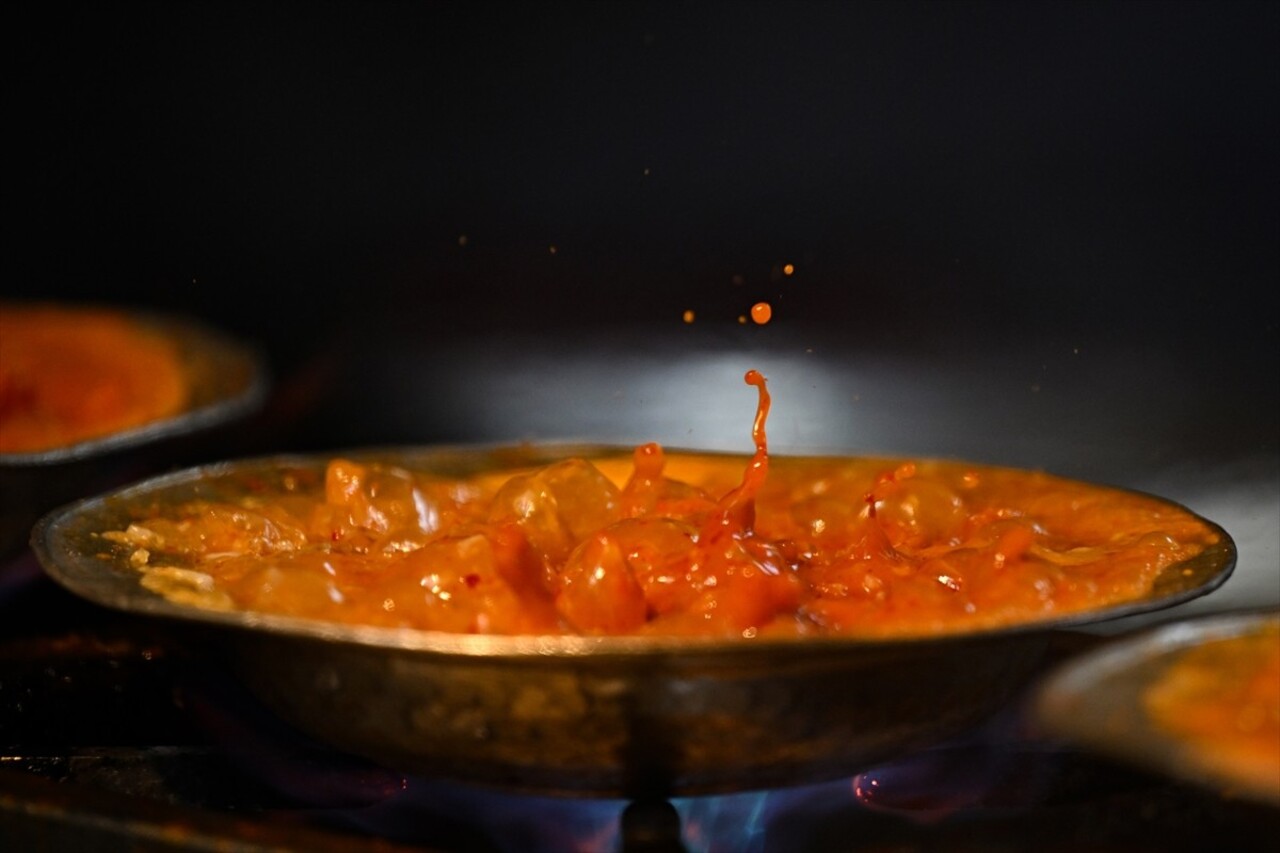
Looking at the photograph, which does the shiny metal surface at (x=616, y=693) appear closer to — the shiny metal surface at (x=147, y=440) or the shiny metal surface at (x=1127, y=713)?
the shiny metal surface at (x=1127, y=713)

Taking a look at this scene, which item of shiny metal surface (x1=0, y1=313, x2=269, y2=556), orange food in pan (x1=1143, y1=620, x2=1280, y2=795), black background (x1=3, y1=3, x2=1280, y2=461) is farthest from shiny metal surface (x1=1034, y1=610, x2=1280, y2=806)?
shiny metal surface (x1=0, y1=313, x2=269, y2=556)

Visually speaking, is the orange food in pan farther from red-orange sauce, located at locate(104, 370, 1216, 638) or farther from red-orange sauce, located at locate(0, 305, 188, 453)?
red-orange sauce, located at locate(0, 305, 188, 453)

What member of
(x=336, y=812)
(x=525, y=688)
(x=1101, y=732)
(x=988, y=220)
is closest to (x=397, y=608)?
(x=525, y=688)

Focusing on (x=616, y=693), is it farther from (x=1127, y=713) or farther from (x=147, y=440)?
(x=147, y=440)

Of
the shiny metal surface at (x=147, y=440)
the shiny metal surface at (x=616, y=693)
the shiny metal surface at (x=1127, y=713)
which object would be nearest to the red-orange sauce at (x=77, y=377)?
the shiny metal surface at (x=147, y=440)

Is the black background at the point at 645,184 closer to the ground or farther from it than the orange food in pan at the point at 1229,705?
farther from it

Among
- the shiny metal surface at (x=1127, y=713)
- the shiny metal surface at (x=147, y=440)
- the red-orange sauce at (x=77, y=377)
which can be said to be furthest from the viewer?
the red-orange sauce at (x=77, y=377)
